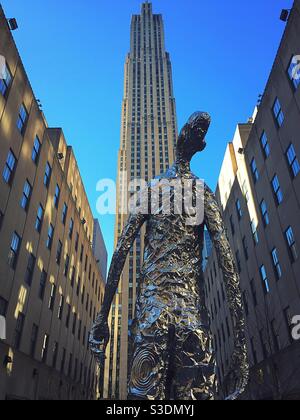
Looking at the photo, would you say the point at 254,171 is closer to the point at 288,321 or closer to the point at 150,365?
the point at 288,321

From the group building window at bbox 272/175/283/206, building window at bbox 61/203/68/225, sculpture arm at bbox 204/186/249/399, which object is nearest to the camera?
sculpture arm at bbox 204/186/249/399

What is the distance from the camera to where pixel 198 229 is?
434cm

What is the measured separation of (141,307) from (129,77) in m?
132

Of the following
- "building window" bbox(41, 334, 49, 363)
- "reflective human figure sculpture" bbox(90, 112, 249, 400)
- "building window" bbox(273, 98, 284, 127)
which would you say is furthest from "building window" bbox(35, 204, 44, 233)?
"reflective human figure sculpture" bbox(90, 112, 249, 400)

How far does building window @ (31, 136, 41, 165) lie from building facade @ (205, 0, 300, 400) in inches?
645

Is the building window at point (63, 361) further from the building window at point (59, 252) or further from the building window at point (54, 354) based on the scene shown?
the building window at point (59, 252)

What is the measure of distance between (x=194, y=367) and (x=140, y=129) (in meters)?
112

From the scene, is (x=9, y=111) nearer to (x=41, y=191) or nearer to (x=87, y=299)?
(x=41, y=191)

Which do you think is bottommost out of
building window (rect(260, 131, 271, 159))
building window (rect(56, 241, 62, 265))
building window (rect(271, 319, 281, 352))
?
building window (rect(271, 319, 281, 352))

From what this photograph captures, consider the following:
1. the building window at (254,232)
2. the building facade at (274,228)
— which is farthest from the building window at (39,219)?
the building window at (254,232)

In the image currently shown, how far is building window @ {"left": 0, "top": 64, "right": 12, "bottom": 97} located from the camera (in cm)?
1930

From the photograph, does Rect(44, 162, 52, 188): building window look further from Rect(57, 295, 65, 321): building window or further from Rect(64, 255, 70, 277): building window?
Rect(57, 295, 65, 321): building window

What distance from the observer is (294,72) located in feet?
67.5

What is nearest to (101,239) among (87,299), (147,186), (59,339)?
(87,299)
